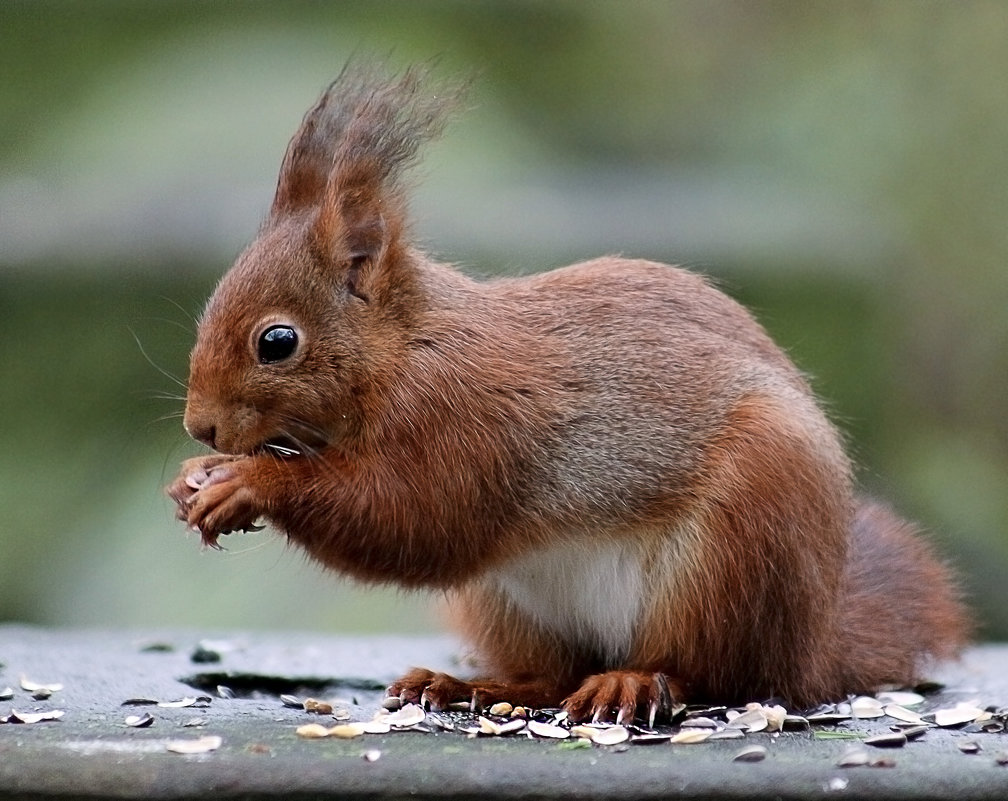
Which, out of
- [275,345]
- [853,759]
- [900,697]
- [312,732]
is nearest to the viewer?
[853,759]

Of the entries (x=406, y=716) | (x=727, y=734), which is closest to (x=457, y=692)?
(x=406, y=716)

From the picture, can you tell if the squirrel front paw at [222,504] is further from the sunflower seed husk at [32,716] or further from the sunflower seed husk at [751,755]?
the sunflower seed husk at [751,755]

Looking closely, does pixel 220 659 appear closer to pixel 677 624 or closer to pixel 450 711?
pixel 450 711

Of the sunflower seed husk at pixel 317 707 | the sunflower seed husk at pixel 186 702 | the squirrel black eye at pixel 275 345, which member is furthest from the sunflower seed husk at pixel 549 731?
the squirrel black eye at pixel 275 345

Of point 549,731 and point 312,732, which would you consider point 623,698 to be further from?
point 312,732

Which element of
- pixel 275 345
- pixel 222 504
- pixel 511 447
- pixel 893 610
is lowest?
pixel 893 610

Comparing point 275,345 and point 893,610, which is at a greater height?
point 275,345

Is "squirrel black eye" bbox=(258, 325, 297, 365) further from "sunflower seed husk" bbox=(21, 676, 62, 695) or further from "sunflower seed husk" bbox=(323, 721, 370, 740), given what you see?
"sunflower seed husk" bbox=(21, 676, 62, 695)
